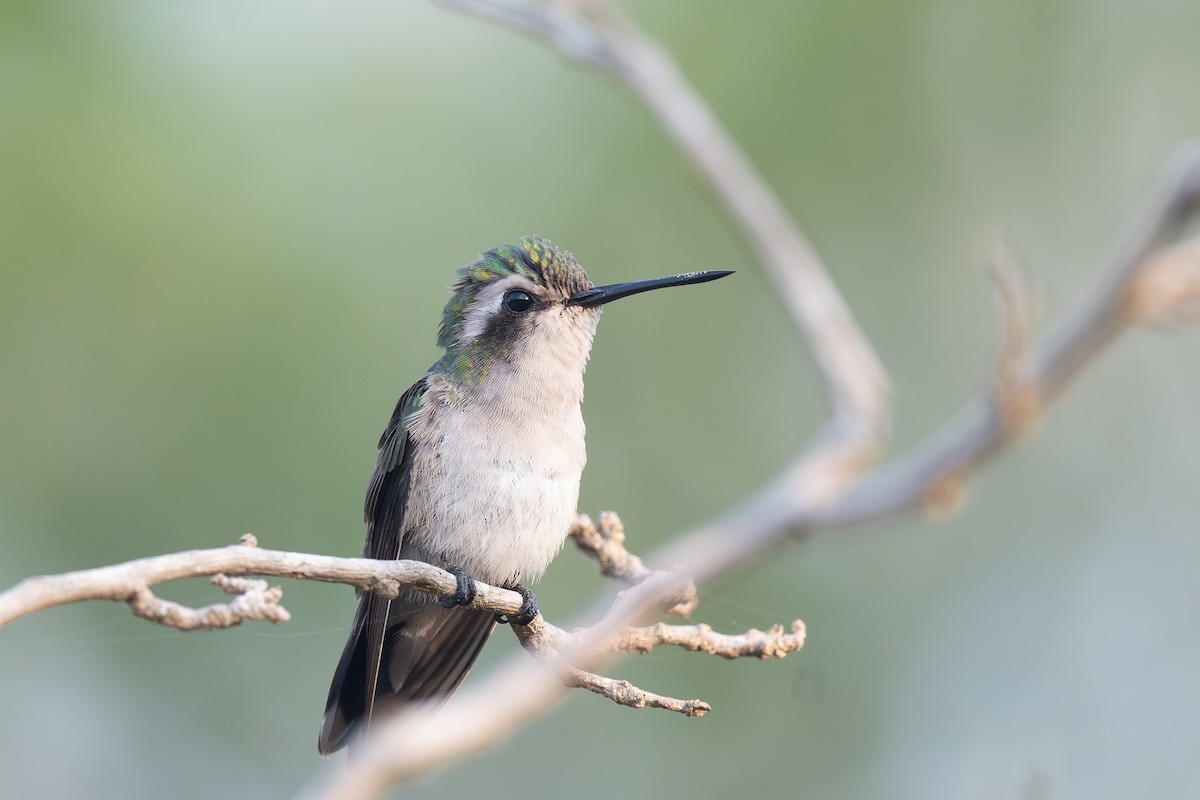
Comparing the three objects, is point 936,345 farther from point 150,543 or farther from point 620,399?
point 150,543

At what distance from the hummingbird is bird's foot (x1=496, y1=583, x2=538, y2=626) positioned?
22mm

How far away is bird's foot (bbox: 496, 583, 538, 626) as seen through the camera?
418cm

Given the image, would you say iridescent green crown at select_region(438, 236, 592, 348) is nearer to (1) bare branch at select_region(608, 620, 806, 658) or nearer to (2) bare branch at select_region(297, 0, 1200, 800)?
(1) bare branch at select_region(608, 620, 806, 658)

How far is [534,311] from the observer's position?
197 inches

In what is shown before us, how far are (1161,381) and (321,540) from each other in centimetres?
905

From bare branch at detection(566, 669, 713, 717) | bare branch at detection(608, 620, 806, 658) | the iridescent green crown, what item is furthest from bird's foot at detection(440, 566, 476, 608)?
the iridescent green crown

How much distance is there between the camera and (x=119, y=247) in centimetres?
952

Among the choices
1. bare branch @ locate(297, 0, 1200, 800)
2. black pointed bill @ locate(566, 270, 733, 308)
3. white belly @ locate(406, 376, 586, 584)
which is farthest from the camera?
white belly @ locate(406, 376, 586, 584)

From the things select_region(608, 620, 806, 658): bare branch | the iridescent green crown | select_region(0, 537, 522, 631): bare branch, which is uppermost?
the iridescent green crown

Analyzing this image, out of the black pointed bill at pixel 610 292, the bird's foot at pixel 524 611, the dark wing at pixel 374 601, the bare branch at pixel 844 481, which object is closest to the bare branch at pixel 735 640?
the bird's foot at pixel 524 611

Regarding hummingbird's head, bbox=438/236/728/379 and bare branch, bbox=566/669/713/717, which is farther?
hummingbird's head, bbox=438/236/728/379

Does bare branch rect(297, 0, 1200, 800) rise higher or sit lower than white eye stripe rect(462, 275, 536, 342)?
lower

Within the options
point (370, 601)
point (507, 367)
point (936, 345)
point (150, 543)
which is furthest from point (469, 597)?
point (936, 345)

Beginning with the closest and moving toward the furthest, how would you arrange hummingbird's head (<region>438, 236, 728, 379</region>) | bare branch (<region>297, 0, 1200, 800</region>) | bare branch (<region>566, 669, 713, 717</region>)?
bare branch (<region>297, 0, 1200, 800</region>) → bare branch (<region>566, 669, 713, 717</region>) → hummingbird's head (<region>438, 236, 728, 379</region>)
